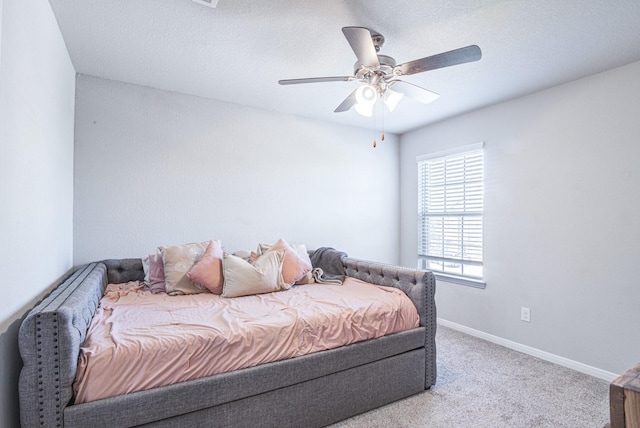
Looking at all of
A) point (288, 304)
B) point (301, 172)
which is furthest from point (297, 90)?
point (288, 304)

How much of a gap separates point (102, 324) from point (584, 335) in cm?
347

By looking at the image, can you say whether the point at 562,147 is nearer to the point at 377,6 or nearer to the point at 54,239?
the point at 377,6

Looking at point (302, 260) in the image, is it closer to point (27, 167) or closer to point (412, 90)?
point (412, 90)

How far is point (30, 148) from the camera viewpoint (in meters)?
1.54

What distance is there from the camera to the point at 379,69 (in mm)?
2025

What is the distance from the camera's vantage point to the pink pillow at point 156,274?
253 centimetres

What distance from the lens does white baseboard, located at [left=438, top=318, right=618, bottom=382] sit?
252cm

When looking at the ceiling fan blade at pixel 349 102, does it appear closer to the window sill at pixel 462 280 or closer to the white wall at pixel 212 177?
the white wall at pixel 212 177

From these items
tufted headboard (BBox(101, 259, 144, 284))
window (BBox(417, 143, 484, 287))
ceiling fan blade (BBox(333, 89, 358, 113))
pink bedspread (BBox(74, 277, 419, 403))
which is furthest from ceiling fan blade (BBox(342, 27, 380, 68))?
tufted headboard (BBox(101, 259, 144, 284))

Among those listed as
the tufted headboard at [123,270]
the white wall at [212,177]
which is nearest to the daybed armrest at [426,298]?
the white wall at [212,177]

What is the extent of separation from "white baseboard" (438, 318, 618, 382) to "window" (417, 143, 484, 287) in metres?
0.51

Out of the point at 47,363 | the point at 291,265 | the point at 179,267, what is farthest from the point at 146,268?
the point at 47,363

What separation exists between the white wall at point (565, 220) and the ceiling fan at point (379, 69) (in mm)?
1397

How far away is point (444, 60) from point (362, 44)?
47 centimetres
